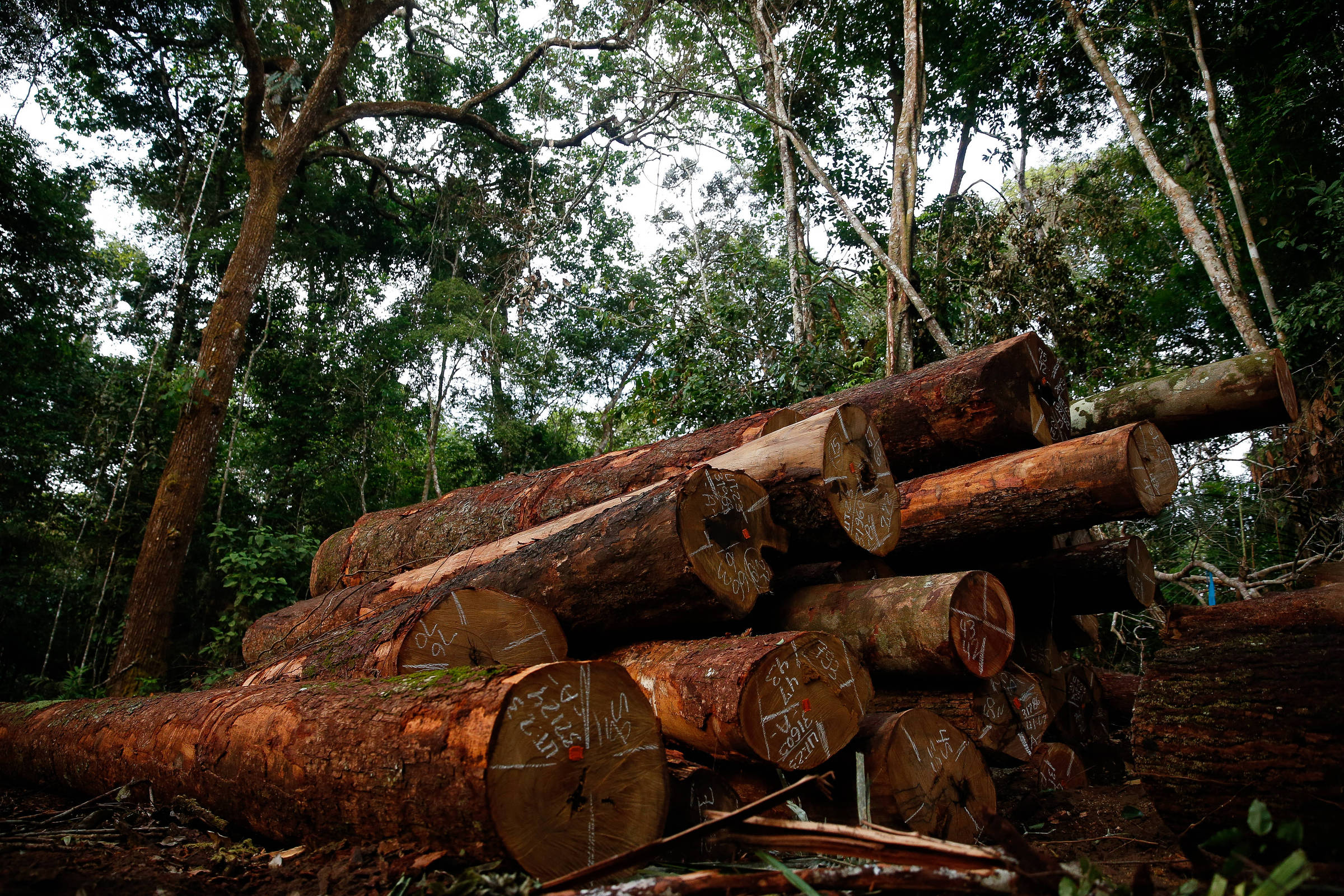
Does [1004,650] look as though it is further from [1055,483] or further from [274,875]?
[274,875]

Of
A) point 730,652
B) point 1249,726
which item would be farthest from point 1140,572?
point 730,652

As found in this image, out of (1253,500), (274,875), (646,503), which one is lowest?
(274,875)

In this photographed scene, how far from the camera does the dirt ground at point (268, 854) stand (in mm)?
2090

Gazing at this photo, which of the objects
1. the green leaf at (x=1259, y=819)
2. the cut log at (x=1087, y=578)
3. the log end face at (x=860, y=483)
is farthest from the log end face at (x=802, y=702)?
the cut log at (x=1087, y=578)

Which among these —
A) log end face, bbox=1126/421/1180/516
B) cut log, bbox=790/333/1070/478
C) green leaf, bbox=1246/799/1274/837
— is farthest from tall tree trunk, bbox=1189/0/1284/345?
green leaf, bbox=1246/799/1274/837

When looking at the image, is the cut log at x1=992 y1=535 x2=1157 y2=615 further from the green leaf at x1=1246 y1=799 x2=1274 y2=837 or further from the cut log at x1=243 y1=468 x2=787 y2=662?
the green leaf at x1=1246 y1=799 x2=1274 y2=837

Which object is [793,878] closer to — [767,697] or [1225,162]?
[767,697]

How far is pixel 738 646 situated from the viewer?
3.10 m

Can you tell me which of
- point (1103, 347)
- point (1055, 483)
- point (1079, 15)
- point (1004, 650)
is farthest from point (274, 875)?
point (1079, 15)

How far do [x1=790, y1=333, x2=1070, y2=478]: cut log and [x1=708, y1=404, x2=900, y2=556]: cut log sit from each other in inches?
24.1

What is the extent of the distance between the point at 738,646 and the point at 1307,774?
6.51 ft

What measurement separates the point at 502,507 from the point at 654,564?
299 centimetres

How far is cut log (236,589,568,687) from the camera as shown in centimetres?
330

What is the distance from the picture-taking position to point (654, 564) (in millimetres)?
3355
